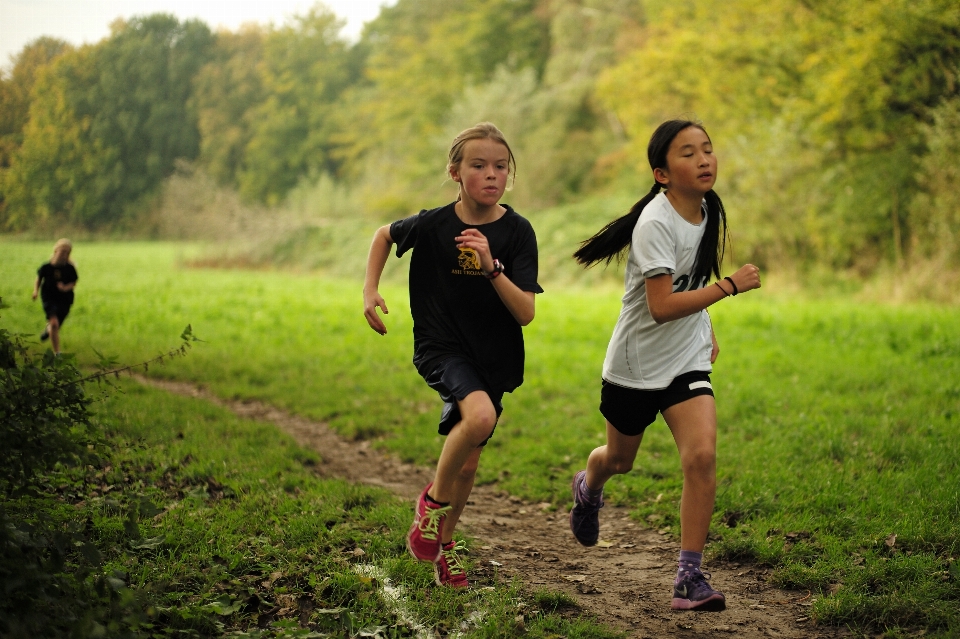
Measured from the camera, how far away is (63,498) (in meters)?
5.19

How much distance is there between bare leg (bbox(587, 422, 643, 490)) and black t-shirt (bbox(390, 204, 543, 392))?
2.11ft

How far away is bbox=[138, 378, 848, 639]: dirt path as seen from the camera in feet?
13.0

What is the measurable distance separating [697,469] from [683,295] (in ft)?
2.67

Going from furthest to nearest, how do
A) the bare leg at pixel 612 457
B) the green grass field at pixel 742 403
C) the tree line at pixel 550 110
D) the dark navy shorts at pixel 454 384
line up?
the tree line at pixel 550 110 < the green grass field at pixel 742 403 < the bare leg at pixel 612 457 < the dark navy shorts at pixel 454 384

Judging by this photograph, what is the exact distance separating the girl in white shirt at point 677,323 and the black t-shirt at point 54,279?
27.9ft

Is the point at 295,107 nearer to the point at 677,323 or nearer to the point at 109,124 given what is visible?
the point at 109,124

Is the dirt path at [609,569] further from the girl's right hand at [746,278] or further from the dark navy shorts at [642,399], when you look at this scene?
the girl's right hand at [746,278]

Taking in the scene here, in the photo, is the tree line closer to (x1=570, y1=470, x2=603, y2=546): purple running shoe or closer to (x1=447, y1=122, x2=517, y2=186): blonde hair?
(x1=447, y1=122, x2=517, y2=186): blonde hair

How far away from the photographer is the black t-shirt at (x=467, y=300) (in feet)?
13.8

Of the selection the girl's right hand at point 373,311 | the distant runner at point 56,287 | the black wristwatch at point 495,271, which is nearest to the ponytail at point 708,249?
the black wristwatch at point 495,271

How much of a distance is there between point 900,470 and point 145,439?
5.74 m

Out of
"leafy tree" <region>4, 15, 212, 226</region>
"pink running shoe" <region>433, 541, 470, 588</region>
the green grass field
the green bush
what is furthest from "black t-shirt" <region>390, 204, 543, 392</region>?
"leafy tree" <region>4, 15, 212, 226</region>

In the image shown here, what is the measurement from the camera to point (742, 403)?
8.43 m

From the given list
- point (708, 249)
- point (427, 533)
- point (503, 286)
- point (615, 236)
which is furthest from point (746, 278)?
point (427, 533)
